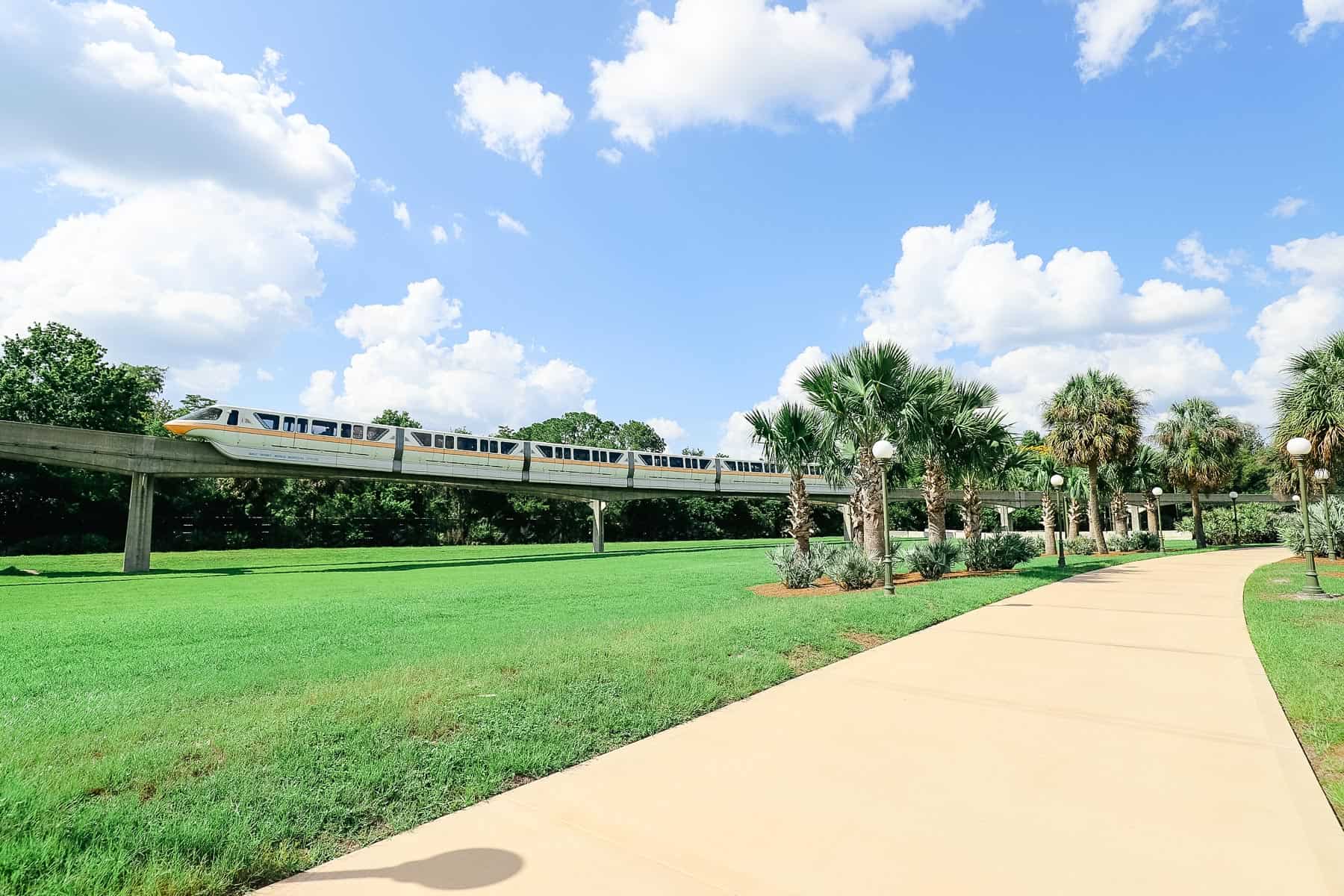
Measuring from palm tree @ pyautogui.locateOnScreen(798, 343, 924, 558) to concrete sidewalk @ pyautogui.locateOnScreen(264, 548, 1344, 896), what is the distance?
1026 cm

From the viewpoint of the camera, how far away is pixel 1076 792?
3721 mm

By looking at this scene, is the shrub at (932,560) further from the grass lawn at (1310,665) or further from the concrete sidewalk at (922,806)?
the concrete sidewalk at (922,806)

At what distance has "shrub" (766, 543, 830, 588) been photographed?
51.6ft

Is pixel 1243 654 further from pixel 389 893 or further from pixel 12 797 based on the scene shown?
pixel 12 797

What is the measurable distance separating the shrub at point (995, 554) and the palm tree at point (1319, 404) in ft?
27.4

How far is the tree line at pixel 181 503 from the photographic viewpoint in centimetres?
3591

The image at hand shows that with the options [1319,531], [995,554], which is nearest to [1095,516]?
[1319,531]

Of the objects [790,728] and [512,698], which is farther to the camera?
[512,698]

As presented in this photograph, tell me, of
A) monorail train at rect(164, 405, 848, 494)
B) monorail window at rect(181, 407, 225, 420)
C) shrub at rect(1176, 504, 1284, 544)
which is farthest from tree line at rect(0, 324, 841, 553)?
shrub at rect(1176, 504, 1284, 544)

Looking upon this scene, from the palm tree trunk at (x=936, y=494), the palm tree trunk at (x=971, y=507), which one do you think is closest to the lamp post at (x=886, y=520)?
the palm tree trunk at (x=936, y=494)

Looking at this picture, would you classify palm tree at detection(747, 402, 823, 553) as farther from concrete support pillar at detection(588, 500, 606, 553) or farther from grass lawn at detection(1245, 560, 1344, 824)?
concrete support pillar at detection(588, 500, 606, 553)

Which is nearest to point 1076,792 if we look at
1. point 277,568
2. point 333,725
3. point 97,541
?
point 333,725

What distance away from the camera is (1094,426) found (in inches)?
1189

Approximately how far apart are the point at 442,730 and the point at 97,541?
137ft
